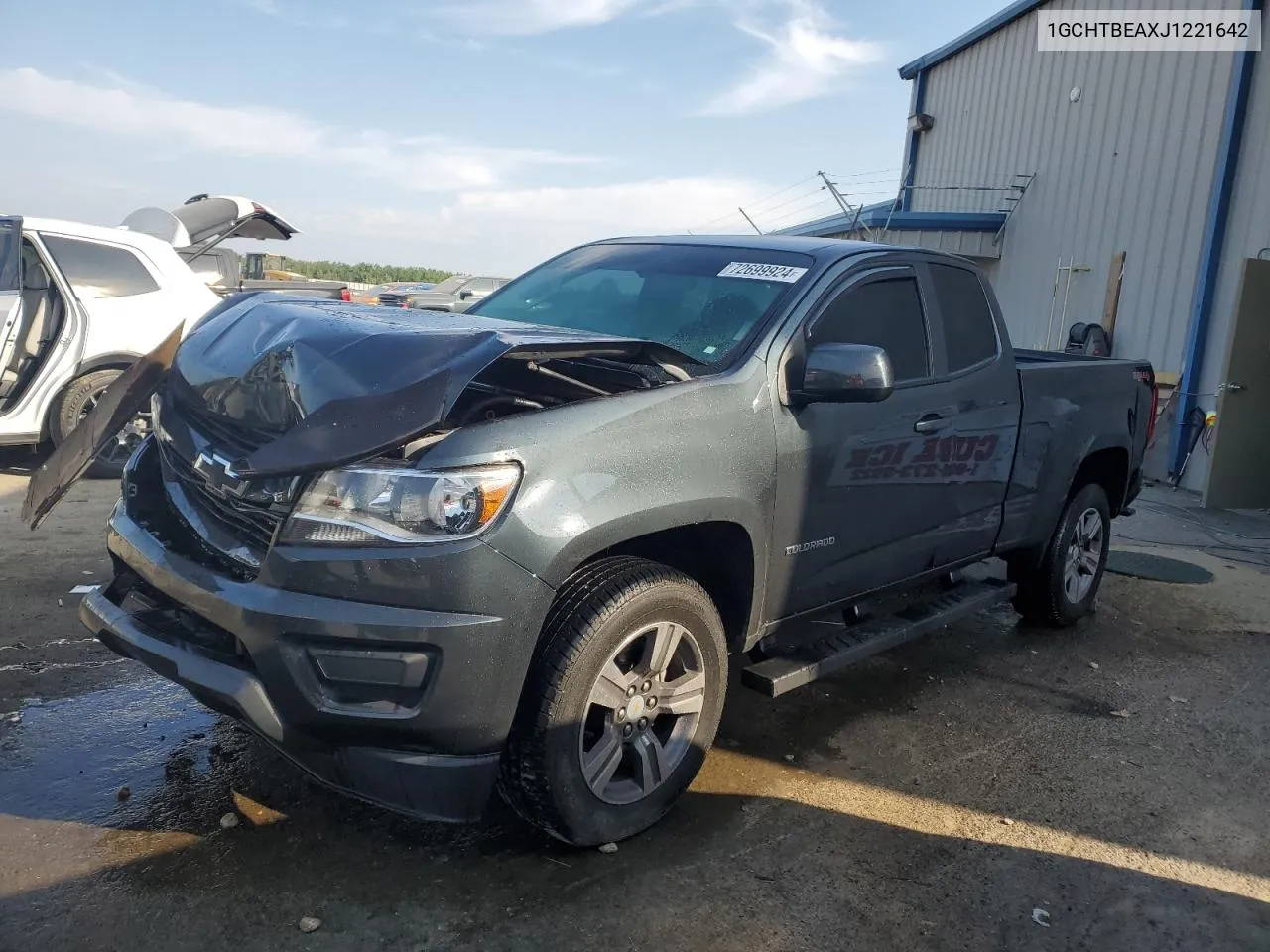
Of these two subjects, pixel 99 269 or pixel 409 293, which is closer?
pixel 99 269

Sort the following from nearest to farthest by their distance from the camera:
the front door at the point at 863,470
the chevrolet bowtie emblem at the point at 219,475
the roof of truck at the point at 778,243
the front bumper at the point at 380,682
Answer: the front bumper at the point at 380,682
the chevrolet bowtie emblem at the point at 219,475
the front door at the point at 863,470
the roof of truck at the point at 778,243

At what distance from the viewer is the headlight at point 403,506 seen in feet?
8.09

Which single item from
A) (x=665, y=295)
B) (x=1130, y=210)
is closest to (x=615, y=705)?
(x=665, y=295)

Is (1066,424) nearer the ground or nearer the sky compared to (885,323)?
nearer the ground

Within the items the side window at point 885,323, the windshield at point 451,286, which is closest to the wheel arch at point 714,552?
the side window at point 885,323

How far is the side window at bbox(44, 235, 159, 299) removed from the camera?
725 cm

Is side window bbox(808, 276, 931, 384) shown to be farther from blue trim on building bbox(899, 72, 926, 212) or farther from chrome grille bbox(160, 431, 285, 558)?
blue trim on building bbox(899, 72, 926, 212)

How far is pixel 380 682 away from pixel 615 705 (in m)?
0.72

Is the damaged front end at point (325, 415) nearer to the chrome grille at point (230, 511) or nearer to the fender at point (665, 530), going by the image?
the chrome grille at point (230, 511)

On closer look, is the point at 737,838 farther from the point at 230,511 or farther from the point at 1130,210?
the point at 1130,210

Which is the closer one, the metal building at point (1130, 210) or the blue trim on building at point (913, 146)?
the metal building at point (1130, 210)

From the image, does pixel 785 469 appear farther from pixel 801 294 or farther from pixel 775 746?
pixel 775 746

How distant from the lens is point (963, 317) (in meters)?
4.38

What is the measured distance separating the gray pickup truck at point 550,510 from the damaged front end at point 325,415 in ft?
0.03
